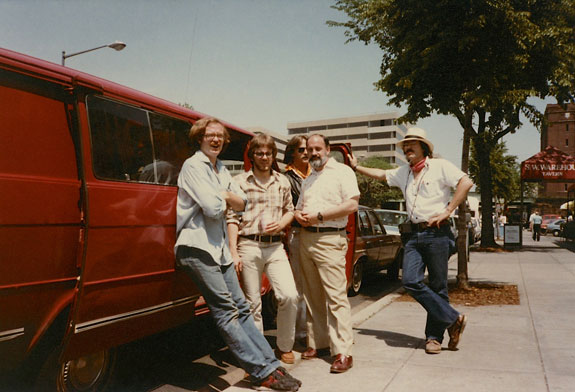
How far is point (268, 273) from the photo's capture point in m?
4.37

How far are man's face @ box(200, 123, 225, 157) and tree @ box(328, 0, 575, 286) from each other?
5.05 m

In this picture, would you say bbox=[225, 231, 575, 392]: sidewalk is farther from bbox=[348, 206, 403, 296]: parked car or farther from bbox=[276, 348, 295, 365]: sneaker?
bbox=[348, 206, 403, 296]: parked car

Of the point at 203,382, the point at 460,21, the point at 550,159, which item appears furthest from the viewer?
the point at 550,159

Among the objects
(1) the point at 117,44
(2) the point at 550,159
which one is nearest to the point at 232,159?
(1) the point at 117,44

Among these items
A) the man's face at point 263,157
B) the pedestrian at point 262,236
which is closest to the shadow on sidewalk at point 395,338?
the pedestrian at point 262,236

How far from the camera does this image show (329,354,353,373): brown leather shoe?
14.0 feet

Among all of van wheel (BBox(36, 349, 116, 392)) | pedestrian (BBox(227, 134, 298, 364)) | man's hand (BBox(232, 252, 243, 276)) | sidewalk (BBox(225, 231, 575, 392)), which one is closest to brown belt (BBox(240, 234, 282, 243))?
pedestrian (BBox(227, 134, 298, 364))

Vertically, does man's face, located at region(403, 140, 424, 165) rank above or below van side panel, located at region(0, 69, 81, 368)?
above

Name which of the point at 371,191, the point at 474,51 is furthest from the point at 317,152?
the point at 371,191

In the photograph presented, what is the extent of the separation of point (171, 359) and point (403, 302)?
3.91m

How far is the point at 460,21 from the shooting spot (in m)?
7.80

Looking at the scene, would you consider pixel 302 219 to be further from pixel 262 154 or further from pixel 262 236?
pixel 262 154

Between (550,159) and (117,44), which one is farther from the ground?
(117,44)

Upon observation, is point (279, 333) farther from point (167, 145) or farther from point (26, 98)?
point (26, 98)
